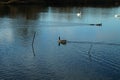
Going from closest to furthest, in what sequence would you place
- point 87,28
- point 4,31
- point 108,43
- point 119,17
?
point 108,43 < point 4,31 < point 87,28 < point 119,17

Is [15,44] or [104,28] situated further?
[104,28]

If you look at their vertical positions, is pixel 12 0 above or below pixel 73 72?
above

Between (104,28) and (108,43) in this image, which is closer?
(108,43)

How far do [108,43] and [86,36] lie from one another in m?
7.34

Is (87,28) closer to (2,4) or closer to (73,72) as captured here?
(73,72)

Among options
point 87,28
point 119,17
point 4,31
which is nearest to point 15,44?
point 4,31

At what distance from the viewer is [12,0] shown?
443ft

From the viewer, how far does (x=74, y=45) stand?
4619 cm

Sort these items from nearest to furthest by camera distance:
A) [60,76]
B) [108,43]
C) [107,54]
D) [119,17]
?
[60,76] → [107,54] → [108,43] → [119,17]

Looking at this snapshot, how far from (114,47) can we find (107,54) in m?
4.73

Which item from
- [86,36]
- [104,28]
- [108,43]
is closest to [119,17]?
[104,28]

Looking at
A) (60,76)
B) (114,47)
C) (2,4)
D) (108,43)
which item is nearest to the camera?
(60,76)

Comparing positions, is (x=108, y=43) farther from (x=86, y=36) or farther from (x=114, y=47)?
(x=86, y=36)

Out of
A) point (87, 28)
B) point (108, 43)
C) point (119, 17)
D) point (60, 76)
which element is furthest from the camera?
point (119, 17)
